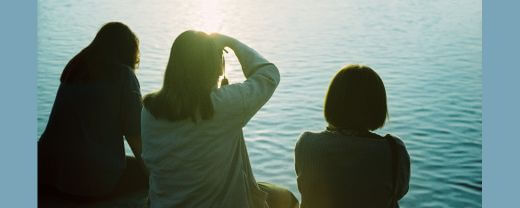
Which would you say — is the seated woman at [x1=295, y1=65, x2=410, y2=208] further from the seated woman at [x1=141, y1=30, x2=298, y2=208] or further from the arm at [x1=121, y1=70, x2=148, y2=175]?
the arm at [x1=121, y1=70, x2=148, y2=175]

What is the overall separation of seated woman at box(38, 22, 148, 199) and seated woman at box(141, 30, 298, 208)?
1.89 feet

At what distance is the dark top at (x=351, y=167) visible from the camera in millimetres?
2295

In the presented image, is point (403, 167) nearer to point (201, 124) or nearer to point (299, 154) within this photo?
point (299, 154)

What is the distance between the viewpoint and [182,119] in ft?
7.13

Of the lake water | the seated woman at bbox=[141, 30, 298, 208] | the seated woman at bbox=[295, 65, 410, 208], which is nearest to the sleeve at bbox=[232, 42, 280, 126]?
the seated woman at bbox=[141, 30, 298, 208]

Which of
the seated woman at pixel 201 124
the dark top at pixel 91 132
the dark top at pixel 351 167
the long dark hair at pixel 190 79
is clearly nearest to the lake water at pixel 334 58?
the dark top at pixel 91 132

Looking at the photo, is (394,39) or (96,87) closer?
(96,87)

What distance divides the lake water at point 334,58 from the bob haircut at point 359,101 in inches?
76.8

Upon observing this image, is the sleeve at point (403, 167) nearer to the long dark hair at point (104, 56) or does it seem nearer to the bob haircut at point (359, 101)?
the bob haircut at point (359, 101)

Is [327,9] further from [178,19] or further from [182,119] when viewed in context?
[182,119]

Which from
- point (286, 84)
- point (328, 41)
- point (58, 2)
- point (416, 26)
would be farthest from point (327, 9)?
point (286, 84)

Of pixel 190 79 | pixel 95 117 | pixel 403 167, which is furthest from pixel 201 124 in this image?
pixel 95 117

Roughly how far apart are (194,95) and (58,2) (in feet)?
34.2

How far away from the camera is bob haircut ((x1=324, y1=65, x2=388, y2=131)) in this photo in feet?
7.63
